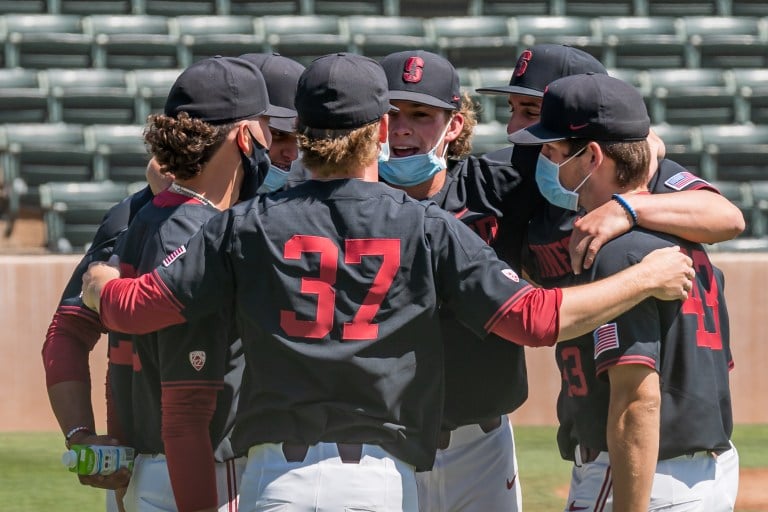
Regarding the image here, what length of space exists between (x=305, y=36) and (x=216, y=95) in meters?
7.70

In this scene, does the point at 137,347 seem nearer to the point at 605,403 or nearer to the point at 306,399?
the point at 306,399

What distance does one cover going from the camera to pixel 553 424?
293 inches

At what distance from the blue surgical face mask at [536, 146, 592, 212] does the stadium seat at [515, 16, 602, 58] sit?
312 inches

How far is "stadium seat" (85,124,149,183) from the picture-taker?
31.3ft

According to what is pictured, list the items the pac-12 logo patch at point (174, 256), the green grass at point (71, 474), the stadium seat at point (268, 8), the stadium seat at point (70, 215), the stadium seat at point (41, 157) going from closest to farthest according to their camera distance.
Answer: the pac-12 logo patch at point (174, 256) < the green grass at point (71, 474) < the stadium seat at point (70, 215) < the stadium seat at point (41, 157) < the stadium seat at point (268, 8)

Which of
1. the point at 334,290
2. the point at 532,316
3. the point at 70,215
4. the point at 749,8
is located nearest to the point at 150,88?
the point at 70,215

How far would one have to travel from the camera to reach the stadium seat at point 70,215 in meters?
8.73

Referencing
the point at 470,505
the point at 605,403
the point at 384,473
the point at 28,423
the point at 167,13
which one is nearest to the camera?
the point at 384,473

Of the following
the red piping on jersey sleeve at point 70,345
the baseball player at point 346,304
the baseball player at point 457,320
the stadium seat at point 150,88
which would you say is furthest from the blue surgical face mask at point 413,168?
the stadium seat at point 150,88

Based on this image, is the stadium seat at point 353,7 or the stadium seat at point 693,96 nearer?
the stadium seat at point 693,96

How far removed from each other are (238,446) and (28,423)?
15.4ft

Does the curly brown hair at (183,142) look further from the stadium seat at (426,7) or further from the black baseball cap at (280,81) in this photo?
the stadium seat at (426,7)

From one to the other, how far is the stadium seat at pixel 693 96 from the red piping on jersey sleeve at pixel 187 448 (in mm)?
8237

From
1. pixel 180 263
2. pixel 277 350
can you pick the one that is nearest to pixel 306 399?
pixel 277 350
